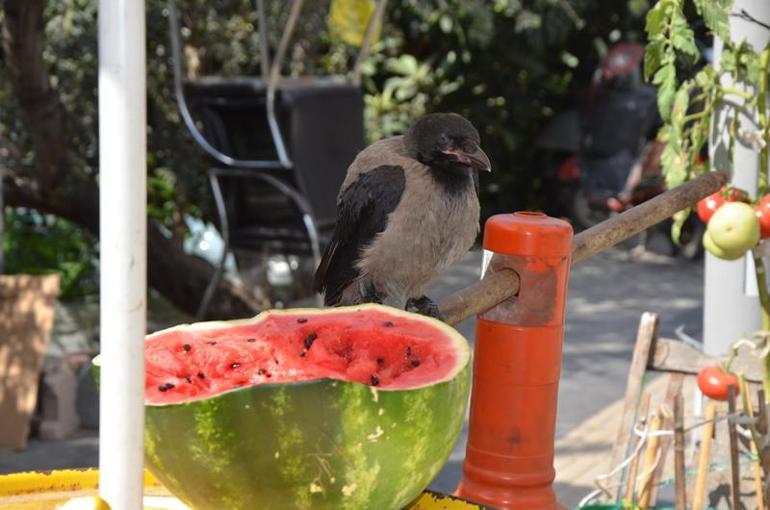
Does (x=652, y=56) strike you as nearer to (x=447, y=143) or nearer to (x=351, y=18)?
(x=447, y=143)

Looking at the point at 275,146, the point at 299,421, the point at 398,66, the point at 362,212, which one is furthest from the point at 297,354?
the point at 398,66

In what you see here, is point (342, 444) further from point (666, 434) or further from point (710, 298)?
point (710, 298)

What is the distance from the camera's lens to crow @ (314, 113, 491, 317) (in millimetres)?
2576

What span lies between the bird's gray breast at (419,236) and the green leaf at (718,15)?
619 mm

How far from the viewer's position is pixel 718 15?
2.50m

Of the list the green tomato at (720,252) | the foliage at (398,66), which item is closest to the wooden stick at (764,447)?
the green tomato at (720,252)

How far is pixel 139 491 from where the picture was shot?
1.13m

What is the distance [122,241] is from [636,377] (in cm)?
240

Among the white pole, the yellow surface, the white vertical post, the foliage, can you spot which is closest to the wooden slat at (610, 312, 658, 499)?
the white vertical post

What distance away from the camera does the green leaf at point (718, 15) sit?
2.48 meters

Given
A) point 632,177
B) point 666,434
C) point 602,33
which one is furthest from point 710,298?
point 602,33

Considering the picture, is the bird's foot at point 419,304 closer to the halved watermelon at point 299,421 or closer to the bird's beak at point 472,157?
the bird's beak at point 472,157

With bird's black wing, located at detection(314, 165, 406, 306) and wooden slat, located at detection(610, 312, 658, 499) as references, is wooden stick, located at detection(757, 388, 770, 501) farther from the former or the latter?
bird's black wing, located at detection(314, 165, 406, 306)

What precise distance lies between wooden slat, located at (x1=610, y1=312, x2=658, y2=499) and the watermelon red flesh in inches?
72.0
